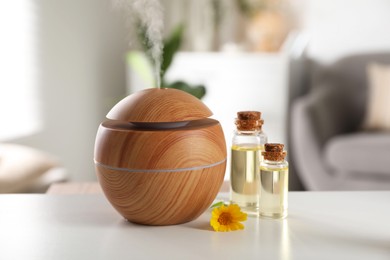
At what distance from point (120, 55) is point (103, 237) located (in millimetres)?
3274

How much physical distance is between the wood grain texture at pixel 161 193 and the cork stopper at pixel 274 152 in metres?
0.08

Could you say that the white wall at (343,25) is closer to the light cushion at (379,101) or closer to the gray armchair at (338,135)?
the gray armchair at (338,135)

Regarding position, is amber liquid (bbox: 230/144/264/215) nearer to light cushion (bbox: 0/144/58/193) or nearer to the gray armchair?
light cushion (bbox: 0/144/58/193)

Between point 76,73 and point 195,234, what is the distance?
2.77m

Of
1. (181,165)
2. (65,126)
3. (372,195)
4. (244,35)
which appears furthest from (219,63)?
(181,165)

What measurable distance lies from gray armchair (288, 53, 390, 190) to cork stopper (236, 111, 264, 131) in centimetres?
208

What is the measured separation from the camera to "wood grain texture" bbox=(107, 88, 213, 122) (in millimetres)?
968

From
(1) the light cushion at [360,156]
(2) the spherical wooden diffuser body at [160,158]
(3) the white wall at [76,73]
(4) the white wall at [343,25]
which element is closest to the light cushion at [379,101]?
(1) the light cushion at [360,156]

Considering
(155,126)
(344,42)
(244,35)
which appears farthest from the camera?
(244,35)

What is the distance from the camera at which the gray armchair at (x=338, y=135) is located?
3064mm

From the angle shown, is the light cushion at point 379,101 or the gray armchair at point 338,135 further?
the light cushion at point 379,101

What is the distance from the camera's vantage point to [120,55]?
415 cm

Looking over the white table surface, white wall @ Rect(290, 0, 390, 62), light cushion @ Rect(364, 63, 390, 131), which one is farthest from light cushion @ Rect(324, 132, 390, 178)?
the white table surface

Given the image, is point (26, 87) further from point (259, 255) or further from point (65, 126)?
point (259, 255)
